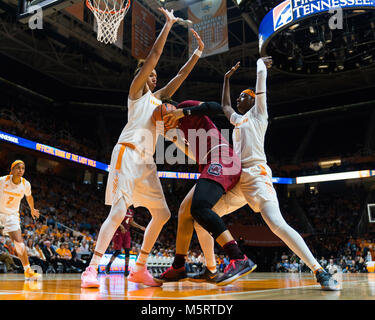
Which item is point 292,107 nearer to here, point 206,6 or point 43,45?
point 206,6

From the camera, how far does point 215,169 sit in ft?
9.75

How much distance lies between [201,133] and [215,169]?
36cm

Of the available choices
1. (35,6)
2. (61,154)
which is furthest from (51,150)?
(35,6)

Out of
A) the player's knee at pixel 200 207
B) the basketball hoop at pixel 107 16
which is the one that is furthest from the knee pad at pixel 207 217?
the basketball hoop at pixel 107 16

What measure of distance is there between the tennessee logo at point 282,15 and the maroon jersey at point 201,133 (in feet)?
20.0

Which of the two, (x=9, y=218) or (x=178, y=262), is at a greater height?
(x=9, y=218)

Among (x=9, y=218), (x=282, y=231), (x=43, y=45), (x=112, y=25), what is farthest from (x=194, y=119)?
(x=43, y=45)

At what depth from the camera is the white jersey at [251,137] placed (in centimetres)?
324

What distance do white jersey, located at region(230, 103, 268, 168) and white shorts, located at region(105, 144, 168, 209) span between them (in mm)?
788

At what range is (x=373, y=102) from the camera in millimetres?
22891

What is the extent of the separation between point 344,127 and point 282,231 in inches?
938

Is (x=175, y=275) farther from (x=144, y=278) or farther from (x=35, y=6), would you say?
(x=35, y=6)

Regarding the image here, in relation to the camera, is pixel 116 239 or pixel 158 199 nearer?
pixel 158 199

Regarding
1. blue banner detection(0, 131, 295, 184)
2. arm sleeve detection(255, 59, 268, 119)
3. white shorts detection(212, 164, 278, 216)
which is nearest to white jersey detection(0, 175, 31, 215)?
white shorts detection(212, 164, 278, 216)
